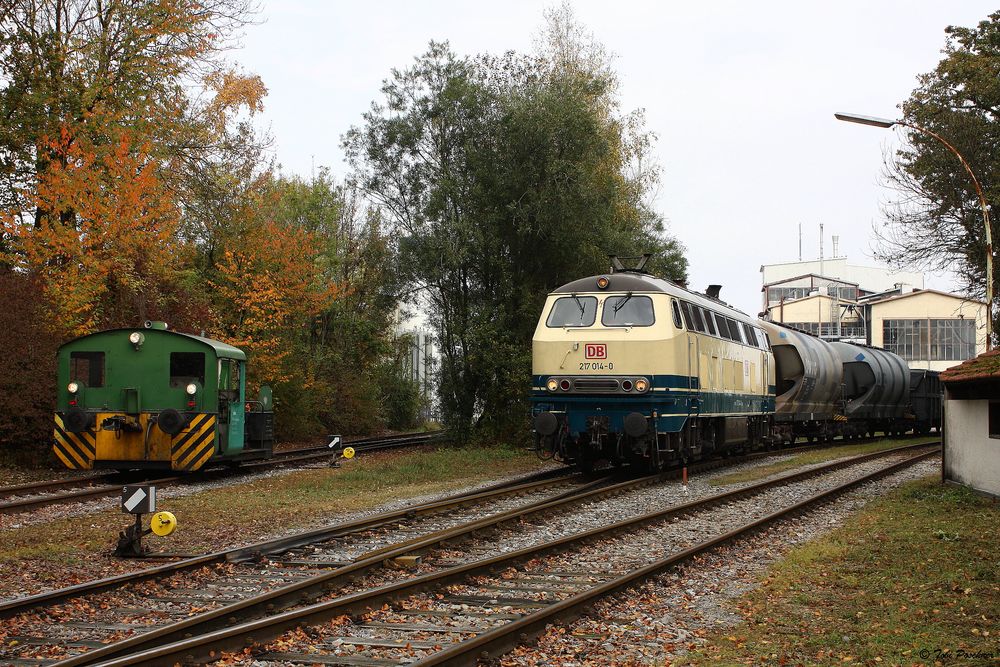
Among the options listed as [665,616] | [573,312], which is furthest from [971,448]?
[665,616]

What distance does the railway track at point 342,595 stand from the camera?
6.71 meters

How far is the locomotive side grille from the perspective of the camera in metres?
17.6

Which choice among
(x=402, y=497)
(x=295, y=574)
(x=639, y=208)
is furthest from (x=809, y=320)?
(x=295, y=574)

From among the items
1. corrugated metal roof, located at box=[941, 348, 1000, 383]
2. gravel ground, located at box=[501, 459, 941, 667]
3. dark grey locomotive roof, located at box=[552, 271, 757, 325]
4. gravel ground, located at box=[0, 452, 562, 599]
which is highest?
dark grey locomotive roof, located at box=[552, 271, 757, 325]

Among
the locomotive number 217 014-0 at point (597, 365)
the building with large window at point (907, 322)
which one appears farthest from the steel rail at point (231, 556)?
the building with large window at point (907, 322)

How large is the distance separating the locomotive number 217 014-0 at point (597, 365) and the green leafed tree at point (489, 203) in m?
10.3

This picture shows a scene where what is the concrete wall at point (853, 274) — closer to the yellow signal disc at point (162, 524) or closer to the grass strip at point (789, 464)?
the grass strip at point (789, 464)

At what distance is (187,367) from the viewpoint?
18484mm

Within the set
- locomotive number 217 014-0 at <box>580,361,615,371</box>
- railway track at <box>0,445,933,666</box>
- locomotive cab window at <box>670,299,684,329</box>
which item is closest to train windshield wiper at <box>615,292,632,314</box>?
locomotive cab window at <box>670,299,684,329</box>

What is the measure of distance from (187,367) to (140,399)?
101cm

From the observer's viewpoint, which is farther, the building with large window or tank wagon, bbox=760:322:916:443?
the building with large window

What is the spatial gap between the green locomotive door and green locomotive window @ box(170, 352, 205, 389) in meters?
0.37

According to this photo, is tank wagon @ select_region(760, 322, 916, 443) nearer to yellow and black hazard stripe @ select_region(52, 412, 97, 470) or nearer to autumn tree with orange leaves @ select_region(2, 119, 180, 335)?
autumn tree with orange leaves @ select_region(2, 119, 180, 335)

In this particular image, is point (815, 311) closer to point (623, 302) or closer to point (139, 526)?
point (623, 302)
